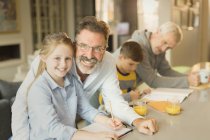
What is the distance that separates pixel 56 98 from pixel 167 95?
0.81 m

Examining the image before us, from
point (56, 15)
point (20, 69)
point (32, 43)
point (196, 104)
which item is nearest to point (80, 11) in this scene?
point (56, 15)

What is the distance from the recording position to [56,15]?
573 cm

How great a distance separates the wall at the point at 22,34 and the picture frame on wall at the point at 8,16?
8 centimetres

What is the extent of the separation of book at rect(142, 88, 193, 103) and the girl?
1.64 feet

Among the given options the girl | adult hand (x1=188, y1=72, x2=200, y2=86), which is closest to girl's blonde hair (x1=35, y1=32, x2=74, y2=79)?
the girl

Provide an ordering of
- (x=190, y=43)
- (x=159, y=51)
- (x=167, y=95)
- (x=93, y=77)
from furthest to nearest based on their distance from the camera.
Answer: (x=190, y=43) < (x=159, y=51) < (x=167, y=95) < (x=93, y=77)

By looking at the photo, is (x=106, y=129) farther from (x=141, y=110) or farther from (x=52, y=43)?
(x=52, y=43)

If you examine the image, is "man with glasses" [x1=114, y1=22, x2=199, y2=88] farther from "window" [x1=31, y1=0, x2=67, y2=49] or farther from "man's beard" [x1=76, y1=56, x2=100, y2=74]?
"window" [x1=31, y1=0, x2=67, y2=49]

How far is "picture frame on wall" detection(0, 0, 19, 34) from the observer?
4.75 m

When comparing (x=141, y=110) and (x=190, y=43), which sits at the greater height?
(x=190, y=43)

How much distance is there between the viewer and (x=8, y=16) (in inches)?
191

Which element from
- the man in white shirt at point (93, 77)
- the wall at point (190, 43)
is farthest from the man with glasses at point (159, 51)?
the wall at point (190, 43)

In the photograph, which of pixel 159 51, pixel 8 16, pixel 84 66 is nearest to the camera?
pixel 84 66

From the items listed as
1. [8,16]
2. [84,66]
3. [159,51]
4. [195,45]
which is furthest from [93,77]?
[195,45]
